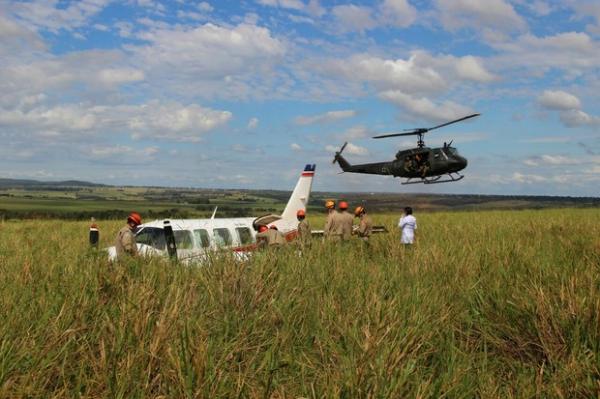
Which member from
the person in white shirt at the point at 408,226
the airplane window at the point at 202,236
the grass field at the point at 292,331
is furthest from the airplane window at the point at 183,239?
the person in white shirt at the point at 408,226

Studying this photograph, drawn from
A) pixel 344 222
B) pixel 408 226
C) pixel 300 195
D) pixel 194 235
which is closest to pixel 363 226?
pixel 344 222

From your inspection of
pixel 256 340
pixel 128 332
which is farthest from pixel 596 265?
pixel 128 332

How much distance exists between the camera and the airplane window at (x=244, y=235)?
1302 cm

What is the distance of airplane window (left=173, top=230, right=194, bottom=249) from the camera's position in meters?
11.8

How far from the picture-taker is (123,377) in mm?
3738

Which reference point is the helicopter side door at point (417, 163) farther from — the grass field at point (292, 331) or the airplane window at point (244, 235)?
the grass field at point (292, 331)

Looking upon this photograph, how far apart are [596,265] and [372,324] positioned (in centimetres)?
483

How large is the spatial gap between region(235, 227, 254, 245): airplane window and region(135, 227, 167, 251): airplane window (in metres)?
2.06

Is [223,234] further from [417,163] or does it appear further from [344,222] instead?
[417,163]

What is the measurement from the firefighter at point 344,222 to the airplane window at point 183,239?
3691 mm

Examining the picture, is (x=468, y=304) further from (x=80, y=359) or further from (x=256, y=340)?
(x=80, y=359)

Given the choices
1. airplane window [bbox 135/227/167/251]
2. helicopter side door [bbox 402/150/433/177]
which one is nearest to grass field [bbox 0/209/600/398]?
airplane window [bbox 135/227/167/251]

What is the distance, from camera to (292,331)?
514cm

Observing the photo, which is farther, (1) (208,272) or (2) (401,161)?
(2) (401,161)
